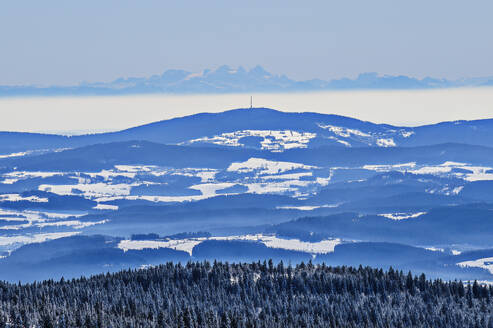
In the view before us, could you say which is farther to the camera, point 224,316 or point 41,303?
point 41,303

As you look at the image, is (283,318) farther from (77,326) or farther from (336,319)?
(77,326)

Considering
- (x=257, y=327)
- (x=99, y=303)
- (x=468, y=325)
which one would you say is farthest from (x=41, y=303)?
(x=468, y=325)

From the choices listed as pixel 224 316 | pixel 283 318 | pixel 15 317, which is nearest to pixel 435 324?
pixel 283 318

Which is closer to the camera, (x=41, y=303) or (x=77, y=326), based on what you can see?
(x=77, y=326)

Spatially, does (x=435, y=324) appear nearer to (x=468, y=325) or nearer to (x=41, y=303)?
(x=468, y=325)

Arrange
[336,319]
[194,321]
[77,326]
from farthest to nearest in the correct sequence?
[336,319] → [194,321] → [77,326]

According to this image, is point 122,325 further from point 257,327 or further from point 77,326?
point 257,327

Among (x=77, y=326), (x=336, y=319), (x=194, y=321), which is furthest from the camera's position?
(x=336, y=319)
